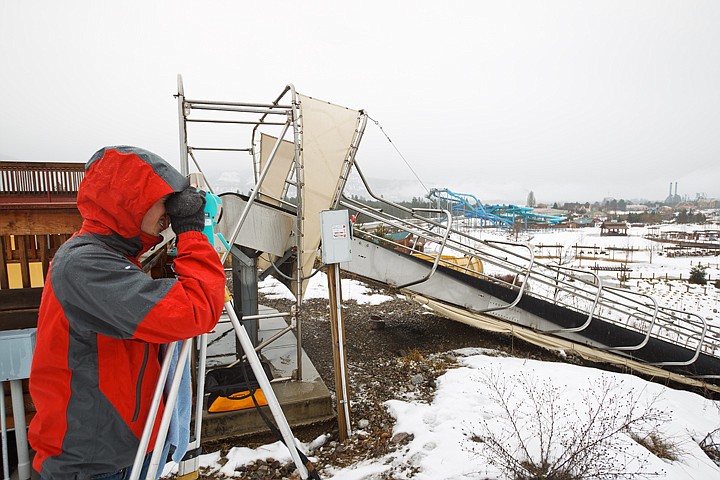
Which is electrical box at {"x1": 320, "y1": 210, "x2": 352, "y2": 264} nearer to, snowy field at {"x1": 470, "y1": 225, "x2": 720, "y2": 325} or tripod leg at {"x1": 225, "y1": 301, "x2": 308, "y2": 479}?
tripod leg at {"x1": 225, "y1": 301, "x2": 308, "y2": 479}

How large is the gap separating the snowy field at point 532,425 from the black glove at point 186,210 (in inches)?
114

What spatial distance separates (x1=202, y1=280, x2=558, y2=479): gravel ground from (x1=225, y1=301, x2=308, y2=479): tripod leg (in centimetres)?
155

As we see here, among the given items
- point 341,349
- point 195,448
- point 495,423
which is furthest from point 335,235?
point 495,423

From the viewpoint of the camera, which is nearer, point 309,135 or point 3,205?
point 3,205

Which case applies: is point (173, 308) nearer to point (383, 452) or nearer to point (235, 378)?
point (383, 452)

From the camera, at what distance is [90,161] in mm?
1475

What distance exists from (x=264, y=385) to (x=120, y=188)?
1.33m

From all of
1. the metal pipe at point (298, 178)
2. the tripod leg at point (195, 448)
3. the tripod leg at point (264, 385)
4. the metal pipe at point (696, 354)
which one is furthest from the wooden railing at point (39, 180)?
the metal pipe at point (696, 354)

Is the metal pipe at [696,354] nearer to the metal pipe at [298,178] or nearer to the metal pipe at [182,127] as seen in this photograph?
the metal pipe at [298,178]

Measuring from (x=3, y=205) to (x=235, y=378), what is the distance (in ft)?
9.47

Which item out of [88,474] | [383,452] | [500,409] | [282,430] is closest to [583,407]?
[500,409]

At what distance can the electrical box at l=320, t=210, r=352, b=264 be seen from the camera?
390cm

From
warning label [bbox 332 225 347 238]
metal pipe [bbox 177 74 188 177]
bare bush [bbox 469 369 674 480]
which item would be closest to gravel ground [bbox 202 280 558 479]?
bare bush [bbox 469 369 674 480]

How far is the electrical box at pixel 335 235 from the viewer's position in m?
3.90
